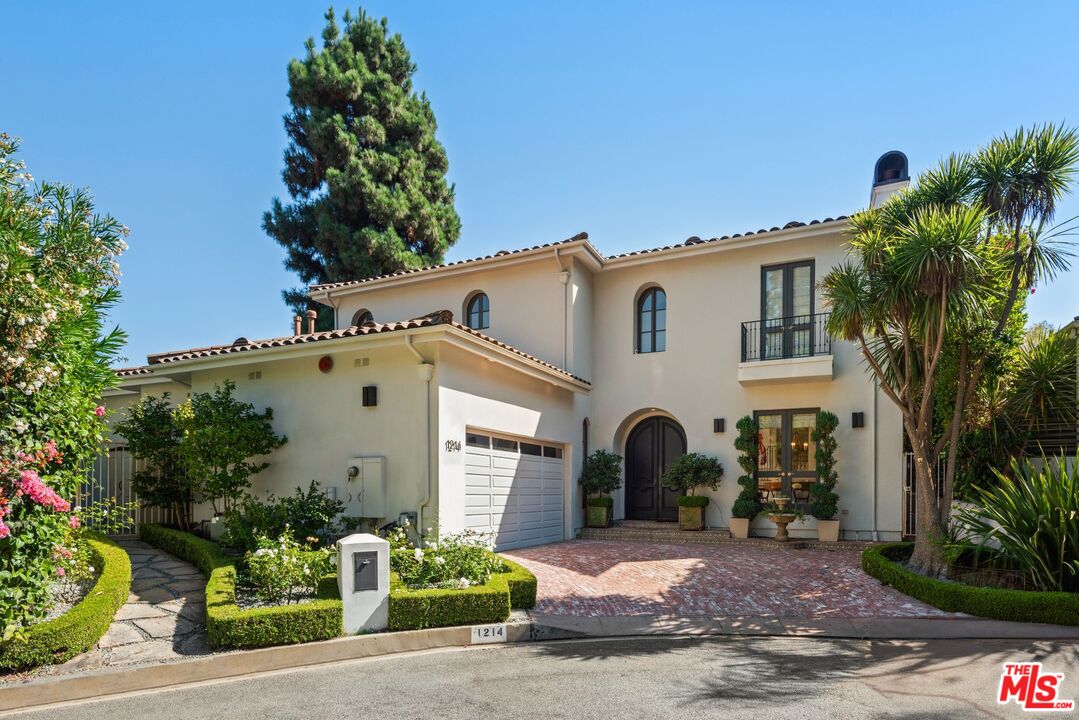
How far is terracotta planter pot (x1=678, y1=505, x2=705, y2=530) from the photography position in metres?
14.6

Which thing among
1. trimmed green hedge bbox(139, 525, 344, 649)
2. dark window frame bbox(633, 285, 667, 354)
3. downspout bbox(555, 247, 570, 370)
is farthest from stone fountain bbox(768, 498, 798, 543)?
trimmed green hedge bbox(139, 525, 344, 649)

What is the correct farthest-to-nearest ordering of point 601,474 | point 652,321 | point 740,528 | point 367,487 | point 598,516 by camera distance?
1. point 652,321
2. point 601,474
3. point 598,516
4. point 740,528
5. point 367,487

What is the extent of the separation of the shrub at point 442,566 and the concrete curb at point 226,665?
0.81 m

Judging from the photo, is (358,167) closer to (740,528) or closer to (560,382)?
(560,382)

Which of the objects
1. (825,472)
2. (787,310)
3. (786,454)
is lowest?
(825,472)

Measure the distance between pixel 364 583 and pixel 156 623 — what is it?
220 centimetres

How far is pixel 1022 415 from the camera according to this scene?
11648 millimetres

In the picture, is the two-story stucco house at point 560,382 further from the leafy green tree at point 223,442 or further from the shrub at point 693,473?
the leafy green tree at point 223,442

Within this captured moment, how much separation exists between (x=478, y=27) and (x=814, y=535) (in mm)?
11420

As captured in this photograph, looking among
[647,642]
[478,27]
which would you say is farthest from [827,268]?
[647,642]

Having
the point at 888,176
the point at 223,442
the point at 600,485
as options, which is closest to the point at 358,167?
the point at 600,485

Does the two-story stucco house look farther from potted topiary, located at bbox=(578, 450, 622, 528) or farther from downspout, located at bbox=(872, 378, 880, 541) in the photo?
potted topiary, located at bbox=(578, 450, 622, 528)

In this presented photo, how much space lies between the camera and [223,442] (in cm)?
1090

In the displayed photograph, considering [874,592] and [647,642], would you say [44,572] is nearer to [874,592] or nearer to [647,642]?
[647,642]
